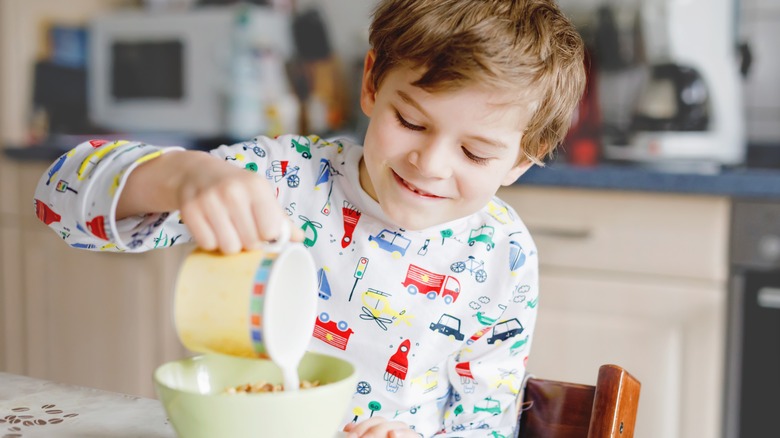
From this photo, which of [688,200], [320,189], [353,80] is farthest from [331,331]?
[353,80]

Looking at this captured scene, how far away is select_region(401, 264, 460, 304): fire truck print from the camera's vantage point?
3.34 ft

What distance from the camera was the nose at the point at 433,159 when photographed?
33.6 inches

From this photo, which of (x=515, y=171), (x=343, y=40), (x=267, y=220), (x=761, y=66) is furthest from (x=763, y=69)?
(x=267, y=220)

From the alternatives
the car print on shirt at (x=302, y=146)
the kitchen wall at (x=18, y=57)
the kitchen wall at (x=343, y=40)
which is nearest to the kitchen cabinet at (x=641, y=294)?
the kitchen wall at (x=343, y=40)

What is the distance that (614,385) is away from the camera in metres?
0.77

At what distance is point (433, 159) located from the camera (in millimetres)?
853

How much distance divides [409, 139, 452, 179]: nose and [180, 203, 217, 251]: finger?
29cm

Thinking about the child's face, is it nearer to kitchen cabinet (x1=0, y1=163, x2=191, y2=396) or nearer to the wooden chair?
the wooden chair

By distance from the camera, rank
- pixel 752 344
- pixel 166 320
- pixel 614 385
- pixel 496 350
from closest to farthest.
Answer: pixel 614 385 < pixel 496 350 < pixel 752 344 < pixel 166 320

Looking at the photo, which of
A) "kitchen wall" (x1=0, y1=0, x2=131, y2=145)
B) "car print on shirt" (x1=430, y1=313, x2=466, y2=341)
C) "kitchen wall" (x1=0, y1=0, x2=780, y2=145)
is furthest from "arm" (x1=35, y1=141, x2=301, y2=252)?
"kitchen wall" (x1=0, y1=0, x2=131, y2=145)

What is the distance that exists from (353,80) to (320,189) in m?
1.63

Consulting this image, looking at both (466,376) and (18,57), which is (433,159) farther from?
(18,57)

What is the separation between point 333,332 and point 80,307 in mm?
1647

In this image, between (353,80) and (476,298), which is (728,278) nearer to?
(476,298)
